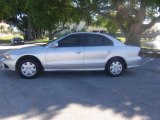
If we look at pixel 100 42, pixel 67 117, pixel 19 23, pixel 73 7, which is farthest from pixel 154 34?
pixel 67 117

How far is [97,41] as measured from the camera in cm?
1099

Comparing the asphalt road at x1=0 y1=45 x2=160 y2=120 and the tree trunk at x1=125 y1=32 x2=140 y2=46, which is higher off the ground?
the tree trunk at x1=125 y1=32 x2=140 y2=46

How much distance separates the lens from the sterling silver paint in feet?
34.3

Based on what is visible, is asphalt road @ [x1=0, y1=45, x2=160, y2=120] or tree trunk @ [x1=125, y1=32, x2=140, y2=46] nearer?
asphalt road @ [x1=0, y1=45, x2=160, y2=120]

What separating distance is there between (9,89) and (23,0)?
1152cm

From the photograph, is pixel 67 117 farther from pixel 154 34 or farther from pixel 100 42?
pixel 154 34

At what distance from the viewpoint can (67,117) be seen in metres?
6.30

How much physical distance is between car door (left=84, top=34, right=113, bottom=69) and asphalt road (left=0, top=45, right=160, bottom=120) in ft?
1.49

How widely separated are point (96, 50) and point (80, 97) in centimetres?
312

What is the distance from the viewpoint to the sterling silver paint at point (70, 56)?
1047cm

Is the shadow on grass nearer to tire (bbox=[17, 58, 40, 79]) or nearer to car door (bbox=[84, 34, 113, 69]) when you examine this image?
tire (bbox=[17, 58, 40, 79])

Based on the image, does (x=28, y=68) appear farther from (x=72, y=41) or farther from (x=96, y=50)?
(x=96, y=50)

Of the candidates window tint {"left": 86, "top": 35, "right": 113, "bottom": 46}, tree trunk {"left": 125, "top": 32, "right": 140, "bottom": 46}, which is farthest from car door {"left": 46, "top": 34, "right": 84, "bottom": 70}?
tree trunk {"left": 125, "top": 32, "right": 140, "bottom": 46}

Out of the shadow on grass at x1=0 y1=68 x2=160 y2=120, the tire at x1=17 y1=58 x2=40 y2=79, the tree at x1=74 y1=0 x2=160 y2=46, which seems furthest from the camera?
the tree at x1=74 y1=0 x2=160 y2=46
